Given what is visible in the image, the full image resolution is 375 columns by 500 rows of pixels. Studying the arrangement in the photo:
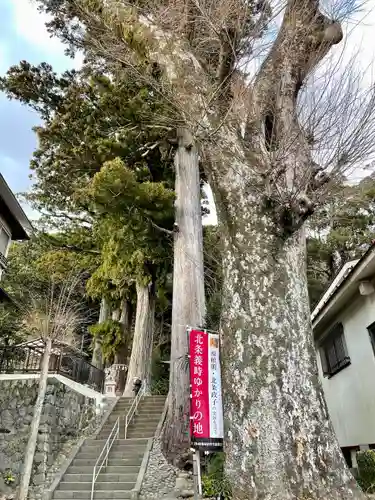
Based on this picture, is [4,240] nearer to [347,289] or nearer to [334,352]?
[334,352]

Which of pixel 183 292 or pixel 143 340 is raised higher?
pixel 143 340

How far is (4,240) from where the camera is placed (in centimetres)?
1270

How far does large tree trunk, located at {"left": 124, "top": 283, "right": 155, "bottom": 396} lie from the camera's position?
13.5 meters

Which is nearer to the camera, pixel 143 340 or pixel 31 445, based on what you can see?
pixel 31 445

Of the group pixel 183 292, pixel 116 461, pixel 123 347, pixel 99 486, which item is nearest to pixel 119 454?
pixel 116 461

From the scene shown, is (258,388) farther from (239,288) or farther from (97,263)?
(97,263)

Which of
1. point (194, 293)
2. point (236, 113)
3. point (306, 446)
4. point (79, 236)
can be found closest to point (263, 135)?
point (236, 113)

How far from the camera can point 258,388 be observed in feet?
12.7

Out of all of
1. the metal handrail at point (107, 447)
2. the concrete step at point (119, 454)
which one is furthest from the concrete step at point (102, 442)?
the concrete step at point (119, 454)

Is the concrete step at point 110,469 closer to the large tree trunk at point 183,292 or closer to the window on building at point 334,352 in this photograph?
the large tree trunk at point 183,292

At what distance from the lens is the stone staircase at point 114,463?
313 inches

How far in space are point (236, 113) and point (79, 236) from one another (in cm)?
1105

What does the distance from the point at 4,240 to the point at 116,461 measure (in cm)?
757

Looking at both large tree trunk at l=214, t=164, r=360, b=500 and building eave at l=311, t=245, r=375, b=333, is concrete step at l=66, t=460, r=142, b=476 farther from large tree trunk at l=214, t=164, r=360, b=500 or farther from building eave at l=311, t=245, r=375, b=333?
large tree trunk at l=214, t=164, r=360, b=500
